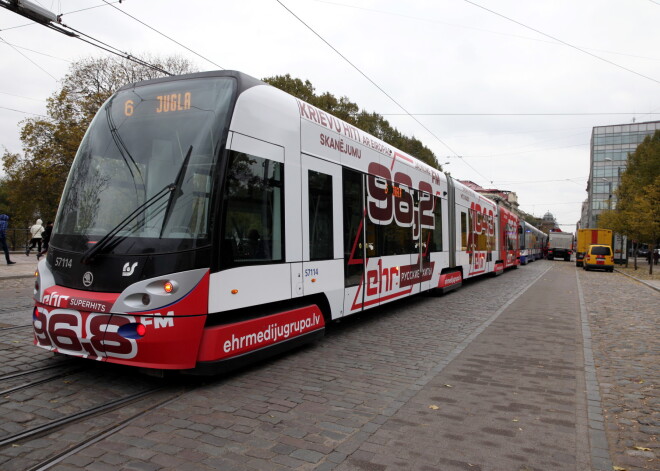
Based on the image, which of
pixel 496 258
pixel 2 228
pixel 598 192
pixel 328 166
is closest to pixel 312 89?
pixel 496 258

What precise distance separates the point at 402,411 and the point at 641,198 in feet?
99.5

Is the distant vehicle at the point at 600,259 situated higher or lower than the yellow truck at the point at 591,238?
lower

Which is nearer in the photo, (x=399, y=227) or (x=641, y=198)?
(x=399, y=227)

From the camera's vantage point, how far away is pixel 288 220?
5953 millimetres

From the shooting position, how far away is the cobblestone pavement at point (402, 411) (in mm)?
3420

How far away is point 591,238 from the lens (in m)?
37.1

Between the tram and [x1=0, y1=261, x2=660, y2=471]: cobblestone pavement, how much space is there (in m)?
0.55

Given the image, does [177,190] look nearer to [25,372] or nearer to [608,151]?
[25,372]

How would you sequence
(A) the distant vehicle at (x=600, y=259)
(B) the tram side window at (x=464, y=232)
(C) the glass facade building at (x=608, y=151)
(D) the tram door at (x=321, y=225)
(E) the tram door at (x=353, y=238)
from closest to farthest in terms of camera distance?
1. (D) the tram door at (x=321, y=225)
2. (E) the tram door at (x=353, y=238)
3. (B) the tram side window at (x=464, y=232)
4. (A) the distant vehicle at (x=600, y=259)
5. (C) the glass facade building at (x=608, y=151)

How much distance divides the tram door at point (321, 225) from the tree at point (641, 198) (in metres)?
26.8

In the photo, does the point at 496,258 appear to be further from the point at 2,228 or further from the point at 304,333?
the point at 2,228

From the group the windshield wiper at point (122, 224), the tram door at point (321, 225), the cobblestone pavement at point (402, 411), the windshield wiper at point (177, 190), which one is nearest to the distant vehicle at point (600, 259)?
the cobblestone pavement at point (402, 411)

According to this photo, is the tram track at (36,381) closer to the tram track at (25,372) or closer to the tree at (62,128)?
the tram track at (25,372)

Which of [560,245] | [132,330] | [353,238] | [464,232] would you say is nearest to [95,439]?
[132,330]
